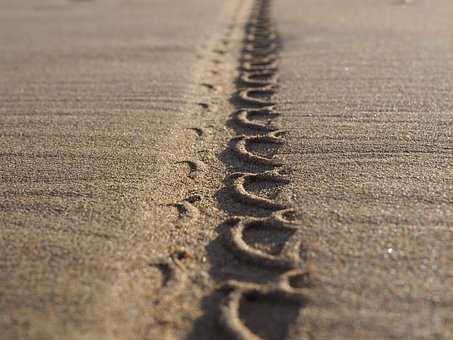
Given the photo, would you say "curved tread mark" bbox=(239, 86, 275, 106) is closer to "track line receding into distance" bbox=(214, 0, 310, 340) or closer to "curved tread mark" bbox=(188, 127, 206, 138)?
"track line receding into distance" bbox=(214, 0, 310, 340)

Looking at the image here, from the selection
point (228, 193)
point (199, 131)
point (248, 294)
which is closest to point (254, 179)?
point (228, 193)

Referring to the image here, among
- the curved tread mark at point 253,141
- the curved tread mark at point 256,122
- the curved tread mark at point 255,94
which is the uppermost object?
the curved tread mark at point 255,94

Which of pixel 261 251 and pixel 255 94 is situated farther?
pixel 255 94

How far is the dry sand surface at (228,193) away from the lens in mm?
1241

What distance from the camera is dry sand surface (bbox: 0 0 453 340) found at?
1241 millimetres

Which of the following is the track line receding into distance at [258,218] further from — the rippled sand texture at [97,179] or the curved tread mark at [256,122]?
the rippled sand texture at [97,179]

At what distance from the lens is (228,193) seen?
1.80m

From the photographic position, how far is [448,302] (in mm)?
1229

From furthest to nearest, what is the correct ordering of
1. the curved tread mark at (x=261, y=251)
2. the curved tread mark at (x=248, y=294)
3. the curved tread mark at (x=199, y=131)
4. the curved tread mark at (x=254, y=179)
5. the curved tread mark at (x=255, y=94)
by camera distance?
1. the curved tread mark at (x=255, y=94)
2. the curved tread mark at (x=199, y=131)
3. the curved tread mark at (x=254, y=179)
4. the curved tread mark at (x=261, y=251)
5. the curved tread mark at (x=248, y=294)

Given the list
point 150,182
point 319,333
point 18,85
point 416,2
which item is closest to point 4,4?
point 18,85

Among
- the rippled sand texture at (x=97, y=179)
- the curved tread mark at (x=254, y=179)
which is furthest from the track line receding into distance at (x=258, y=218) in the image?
the rippled sand texture at (x=97, y=179)

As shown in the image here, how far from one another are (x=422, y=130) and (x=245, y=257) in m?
1.05

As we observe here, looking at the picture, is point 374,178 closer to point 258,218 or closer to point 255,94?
point 258,218

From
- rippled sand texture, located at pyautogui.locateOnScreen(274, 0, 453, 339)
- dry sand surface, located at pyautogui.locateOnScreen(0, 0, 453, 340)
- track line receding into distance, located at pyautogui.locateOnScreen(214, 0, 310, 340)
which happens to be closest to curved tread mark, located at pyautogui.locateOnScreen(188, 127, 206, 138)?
dry sand surface, located at pyautogui.locateOnScreen(0, 0, 453, 340)
